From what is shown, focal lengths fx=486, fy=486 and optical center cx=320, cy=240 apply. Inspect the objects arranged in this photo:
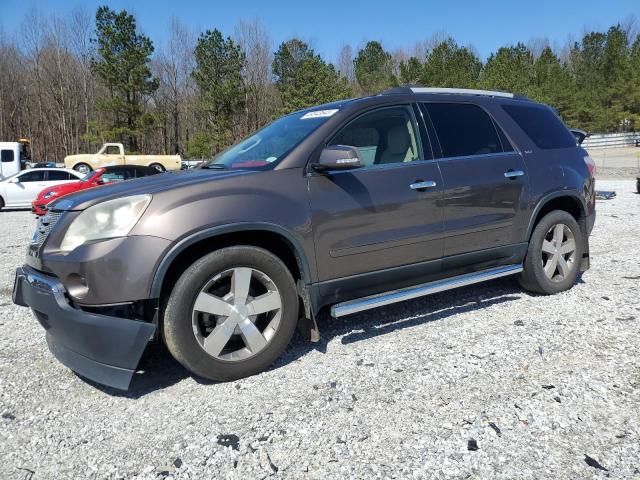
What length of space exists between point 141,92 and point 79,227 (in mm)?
40495

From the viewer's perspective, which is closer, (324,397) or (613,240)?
(324,397)

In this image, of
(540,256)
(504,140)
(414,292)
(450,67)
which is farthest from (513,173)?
(450,67)

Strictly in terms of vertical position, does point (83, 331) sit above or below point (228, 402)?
above

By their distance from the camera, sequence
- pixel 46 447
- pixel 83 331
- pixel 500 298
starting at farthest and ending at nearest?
pixel 500 298, pixel 83 331, pixel 46 447

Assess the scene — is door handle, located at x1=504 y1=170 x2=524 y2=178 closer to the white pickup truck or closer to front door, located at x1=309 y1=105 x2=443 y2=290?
front door, located at x1=309 y1=105 x2=443 y2=290

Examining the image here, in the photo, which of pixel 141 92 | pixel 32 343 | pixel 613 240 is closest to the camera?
pixel 32 343

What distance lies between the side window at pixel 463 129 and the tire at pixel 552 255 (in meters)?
0.88

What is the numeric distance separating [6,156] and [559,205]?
26118mm

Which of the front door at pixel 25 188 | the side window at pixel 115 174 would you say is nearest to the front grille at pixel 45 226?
the side window at pixel 115 174

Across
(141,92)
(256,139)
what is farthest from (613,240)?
(141,92)

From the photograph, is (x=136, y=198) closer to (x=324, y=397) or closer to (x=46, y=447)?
(x=46, y=447)

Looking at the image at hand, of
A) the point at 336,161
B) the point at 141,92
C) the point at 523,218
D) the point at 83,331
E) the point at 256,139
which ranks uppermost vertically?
the point at 141,92

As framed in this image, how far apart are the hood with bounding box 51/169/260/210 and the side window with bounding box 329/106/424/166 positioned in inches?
35.4

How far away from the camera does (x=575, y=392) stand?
2.76 m
